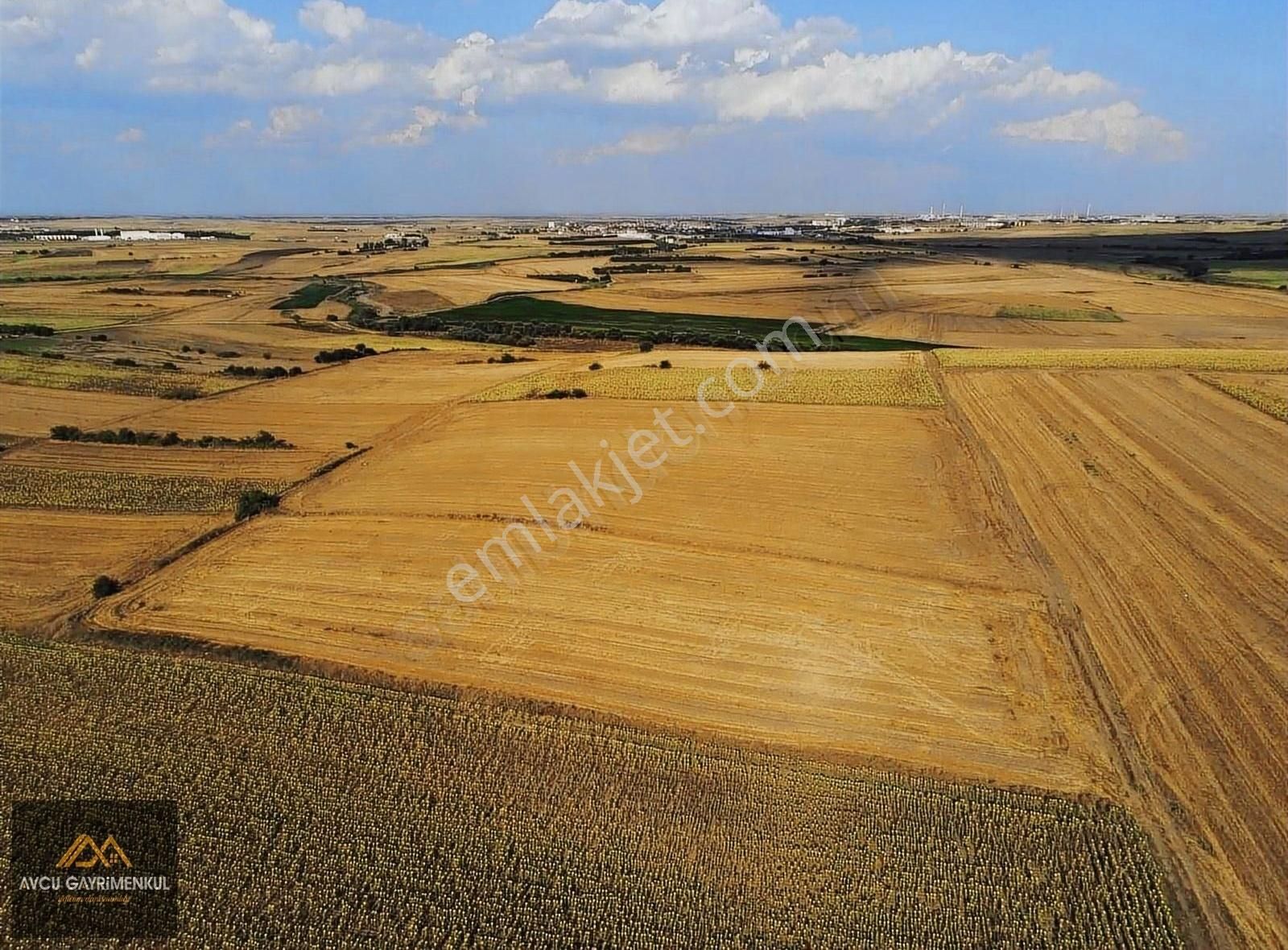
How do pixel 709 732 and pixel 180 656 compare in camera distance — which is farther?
pixel 180 656

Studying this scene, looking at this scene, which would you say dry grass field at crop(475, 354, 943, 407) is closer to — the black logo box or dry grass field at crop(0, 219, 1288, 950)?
dry grass field at crop(0, 219, 1288, 950)

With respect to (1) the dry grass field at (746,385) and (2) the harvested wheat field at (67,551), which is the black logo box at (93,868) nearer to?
(2) the harvested wheat field at (67,551)

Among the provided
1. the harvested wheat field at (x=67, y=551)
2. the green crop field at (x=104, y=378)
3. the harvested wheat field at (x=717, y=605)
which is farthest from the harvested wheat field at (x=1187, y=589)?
the green crop field at (x=104, y=378)

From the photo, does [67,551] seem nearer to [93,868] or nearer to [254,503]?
[254,503]

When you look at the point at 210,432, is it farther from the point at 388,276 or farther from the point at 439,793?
the point at 388,276

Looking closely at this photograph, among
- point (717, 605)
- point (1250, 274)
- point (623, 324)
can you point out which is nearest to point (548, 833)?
point (717, 605)

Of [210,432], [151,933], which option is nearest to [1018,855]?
[151,933]
